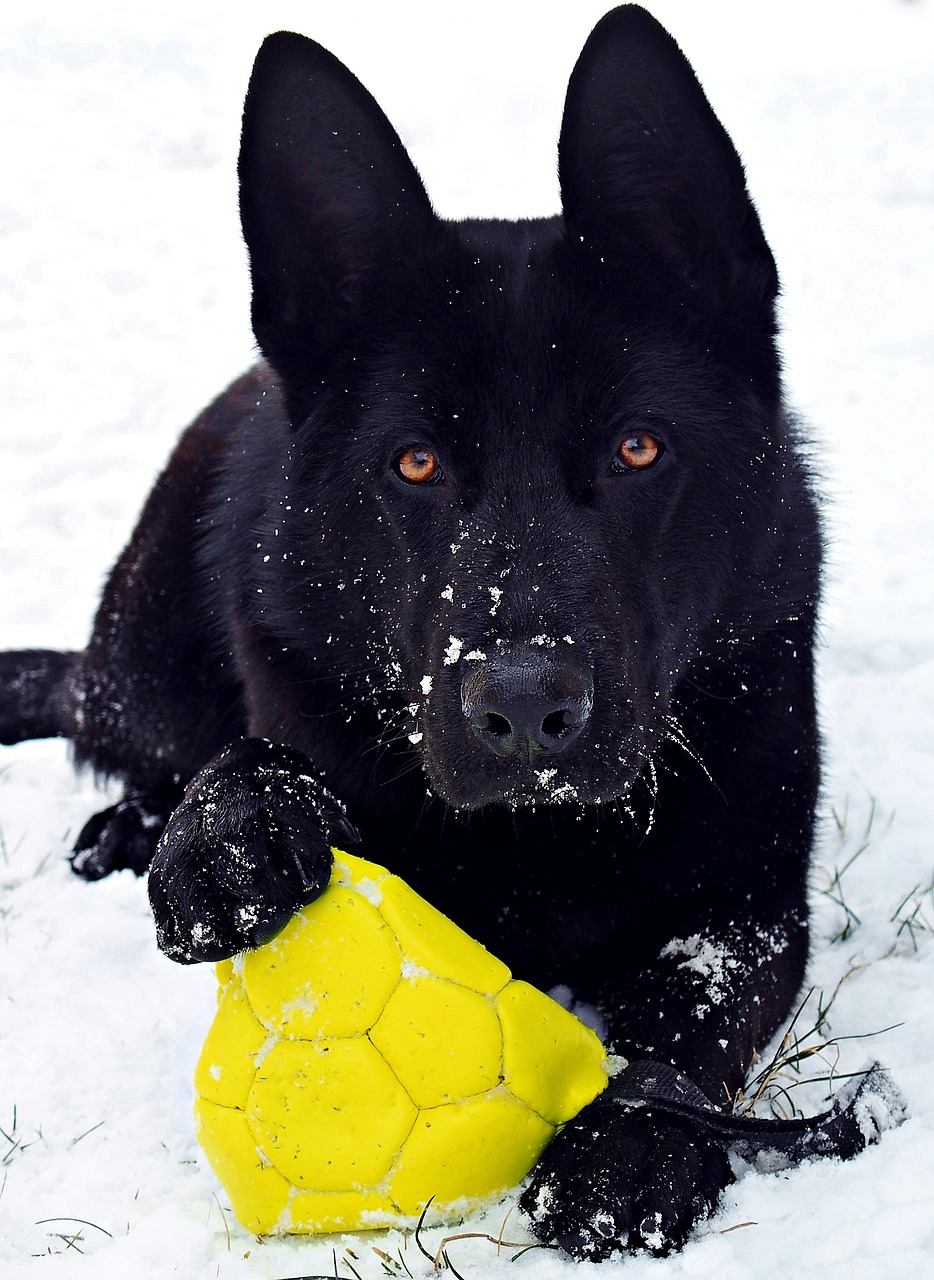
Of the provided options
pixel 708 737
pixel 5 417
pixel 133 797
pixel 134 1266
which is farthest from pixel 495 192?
pixel 134 1266

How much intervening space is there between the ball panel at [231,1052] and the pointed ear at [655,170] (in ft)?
4.76

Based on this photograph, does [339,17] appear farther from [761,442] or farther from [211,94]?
[761,442]

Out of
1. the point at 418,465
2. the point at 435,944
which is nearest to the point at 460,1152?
the point at 435,944

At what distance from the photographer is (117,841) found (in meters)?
3.21

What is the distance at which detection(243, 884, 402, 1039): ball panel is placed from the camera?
194 centimetres

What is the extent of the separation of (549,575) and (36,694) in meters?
2.15

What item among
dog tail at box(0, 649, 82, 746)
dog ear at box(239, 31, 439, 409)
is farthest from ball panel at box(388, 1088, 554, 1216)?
dog tail at box(0, 649, 82, 746)

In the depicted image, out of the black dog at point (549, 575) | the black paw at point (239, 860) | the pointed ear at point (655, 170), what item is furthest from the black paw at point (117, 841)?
the pointed ear at point (655, 170)

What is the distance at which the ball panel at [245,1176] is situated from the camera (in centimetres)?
190

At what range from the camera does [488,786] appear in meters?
2.11

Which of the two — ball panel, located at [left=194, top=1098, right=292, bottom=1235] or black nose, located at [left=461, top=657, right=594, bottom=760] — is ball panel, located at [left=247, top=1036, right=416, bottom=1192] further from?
black nose, located at [left=461, top=657, right=594, bottom=760]

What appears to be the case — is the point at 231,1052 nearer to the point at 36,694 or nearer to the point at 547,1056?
the point at 547,1056

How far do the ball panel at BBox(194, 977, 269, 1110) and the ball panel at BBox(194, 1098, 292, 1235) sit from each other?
3cm

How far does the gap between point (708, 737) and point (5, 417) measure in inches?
153
